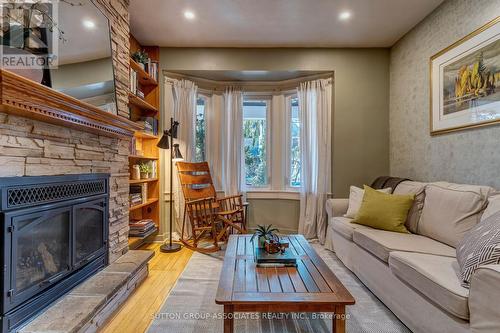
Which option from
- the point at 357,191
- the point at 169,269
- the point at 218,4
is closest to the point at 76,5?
the point at 218,4

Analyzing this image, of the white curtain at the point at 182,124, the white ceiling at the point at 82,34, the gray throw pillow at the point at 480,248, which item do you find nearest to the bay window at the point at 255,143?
the white curtain at the point at 182,124

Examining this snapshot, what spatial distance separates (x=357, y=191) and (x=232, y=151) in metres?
1.74

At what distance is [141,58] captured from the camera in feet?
10.2

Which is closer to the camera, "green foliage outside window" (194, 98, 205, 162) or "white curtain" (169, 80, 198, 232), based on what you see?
"white curtain" (169, 80, 198, 232)

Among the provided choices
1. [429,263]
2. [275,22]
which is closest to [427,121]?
[429,263]

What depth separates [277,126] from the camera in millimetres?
3910

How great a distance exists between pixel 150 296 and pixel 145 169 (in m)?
1.57

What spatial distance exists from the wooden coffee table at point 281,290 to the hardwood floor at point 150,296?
71 cm

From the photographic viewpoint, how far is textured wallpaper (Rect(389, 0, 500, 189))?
83.1 inches

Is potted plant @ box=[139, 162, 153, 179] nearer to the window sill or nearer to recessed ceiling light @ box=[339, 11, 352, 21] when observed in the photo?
the window sill

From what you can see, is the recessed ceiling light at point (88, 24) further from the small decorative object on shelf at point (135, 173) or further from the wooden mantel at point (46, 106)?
the small decorative object on shelf at point (135, 173)

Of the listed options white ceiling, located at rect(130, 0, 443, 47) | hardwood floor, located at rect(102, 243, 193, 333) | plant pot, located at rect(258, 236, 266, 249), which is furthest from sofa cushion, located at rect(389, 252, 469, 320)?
white ceiling, located at rect(130, 0, 443, 47)

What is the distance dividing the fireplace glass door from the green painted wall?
8.09ft

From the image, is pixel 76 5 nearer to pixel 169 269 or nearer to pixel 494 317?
pixel 169 269
